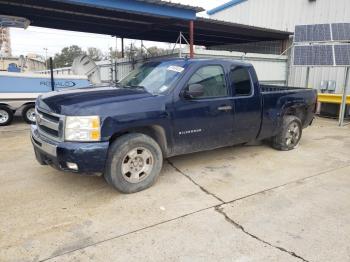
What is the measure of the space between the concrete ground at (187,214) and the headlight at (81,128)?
879mm

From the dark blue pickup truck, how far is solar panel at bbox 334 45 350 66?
15.9ft

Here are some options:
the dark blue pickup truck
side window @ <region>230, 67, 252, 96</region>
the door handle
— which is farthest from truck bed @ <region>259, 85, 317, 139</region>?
the door handle

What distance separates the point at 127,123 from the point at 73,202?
125 centimetres

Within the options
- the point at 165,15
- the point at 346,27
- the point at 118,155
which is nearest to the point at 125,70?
the point at 165,15

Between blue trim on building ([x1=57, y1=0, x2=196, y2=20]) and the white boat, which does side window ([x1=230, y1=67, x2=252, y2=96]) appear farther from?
the white boat

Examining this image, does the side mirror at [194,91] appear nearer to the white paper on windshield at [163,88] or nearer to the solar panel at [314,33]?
the white paper on windshield at [163,88]

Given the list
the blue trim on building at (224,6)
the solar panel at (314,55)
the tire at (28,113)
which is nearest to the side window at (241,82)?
the solar panel at (314,55)

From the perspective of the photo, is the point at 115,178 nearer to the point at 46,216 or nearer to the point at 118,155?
the point at 118,155

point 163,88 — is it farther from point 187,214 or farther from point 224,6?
point 224,6

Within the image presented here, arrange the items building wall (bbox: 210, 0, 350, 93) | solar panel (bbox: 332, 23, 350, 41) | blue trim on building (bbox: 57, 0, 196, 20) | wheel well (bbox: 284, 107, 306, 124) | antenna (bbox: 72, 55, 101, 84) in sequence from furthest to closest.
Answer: building wall (bbox: 210, 0, 350, 93) → antenna (bbox: 72, 55, 101, 84) → solar panel (bbox: 332, 23, 350, 41) → blue trim on building (bbox: 57, 0, 196, 20) → wheel well (bbox: 284, 107, 306, 124)

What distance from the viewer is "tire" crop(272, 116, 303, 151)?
624cm

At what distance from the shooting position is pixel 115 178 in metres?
3.93

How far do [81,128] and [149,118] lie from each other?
0.92 m

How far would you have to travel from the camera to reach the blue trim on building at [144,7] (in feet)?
27.2
